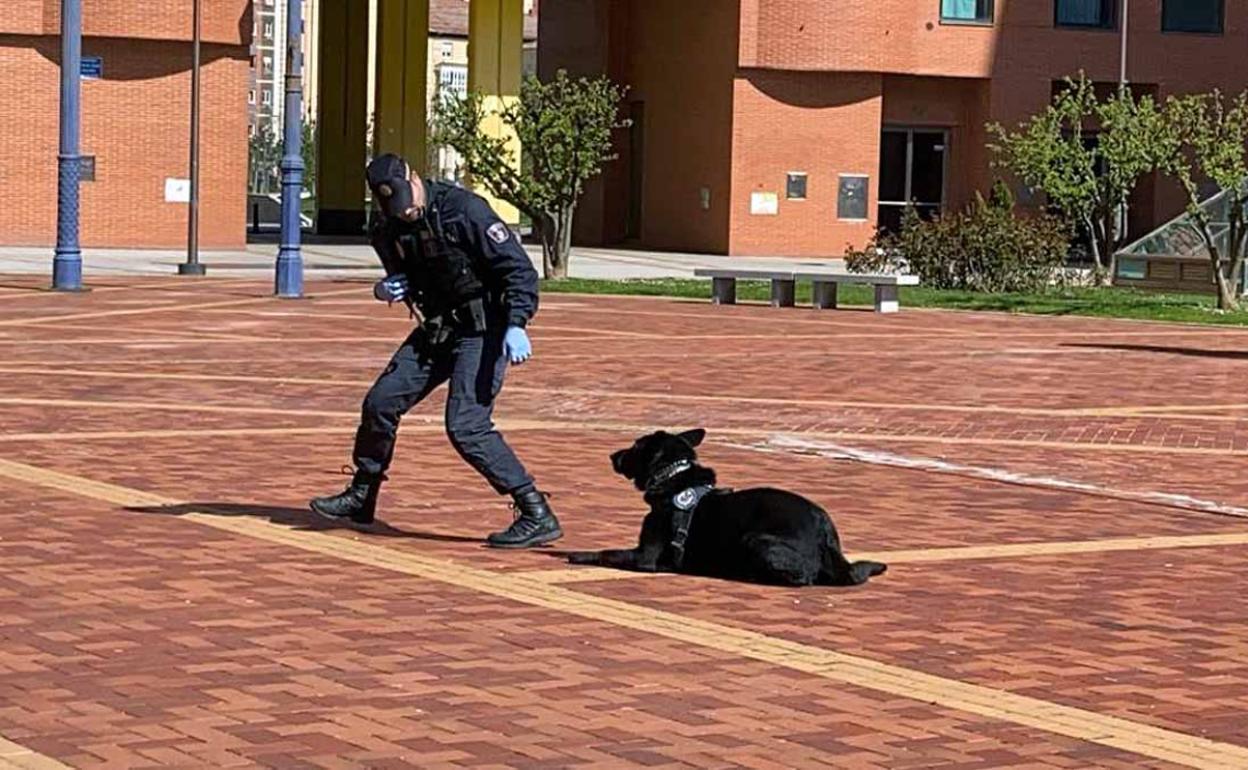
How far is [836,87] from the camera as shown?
5250 cm

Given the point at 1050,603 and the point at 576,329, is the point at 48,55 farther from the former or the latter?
the point at 1050,603

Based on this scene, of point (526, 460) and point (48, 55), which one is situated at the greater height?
point (48, 55)

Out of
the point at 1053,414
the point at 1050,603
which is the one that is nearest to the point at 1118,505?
the point at 1050,603

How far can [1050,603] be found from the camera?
9602 mm

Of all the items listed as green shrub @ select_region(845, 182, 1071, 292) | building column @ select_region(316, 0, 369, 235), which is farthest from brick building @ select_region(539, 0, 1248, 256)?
green shrub @ select_region(845, 182, 1071, 292)

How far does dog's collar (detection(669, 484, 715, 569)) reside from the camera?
32.0 ft

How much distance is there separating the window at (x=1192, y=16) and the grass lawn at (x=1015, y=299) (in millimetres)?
18955

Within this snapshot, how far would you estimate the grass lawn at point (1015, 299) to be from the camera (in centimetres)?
3111

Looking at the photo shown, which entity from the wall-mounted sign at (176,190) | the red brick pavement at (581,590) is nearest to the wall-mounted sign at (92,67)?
the wall-mounted sign at (176,190)

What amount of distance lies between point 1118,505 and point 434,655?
5.54 metres

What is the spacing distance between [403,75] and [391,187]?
48149mm

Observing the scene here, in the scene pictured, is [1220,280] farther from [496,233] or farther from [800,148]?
[496,233]

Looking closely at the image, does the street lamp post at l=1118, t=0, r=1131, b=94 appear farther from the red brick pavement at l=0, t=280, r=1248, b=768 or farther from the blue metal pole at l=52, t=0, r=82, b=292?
the red brick pavement at l=0, t=280, r=1248, b=768

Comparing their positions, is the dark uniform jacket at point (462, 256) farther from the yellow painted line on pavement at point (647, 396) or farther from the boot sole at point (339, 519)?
the yellow painted line on pavement at point (647, 396)
